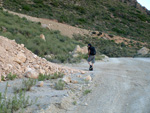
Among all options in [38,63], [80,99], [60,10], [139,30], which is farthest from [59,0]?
[80,99]

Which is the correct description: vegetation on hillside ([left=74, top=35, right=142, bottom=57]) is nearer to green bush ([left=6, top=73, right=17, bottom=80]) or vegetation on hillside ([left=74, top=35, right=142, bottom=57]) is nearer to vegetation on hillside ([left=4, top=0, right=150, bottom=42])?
vegetation on hillside ([left=4, top=0, right=150, bottom=42])

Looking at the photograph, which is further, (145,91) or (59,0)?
(59,0)

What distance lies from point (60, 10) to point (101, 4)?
66.0ft

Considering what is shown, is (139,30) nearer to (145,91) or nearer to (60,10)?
(60,10)

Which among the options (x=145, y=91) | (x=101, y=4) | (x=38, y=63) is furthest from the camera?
Result: (x=101, y=4)

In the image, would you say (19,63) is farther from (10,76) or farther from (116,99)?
(116,99)

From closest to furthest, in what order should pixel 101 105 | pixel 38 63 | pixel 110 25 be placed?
pixel 101 105 → pixel 38 63 → pixel 110 25

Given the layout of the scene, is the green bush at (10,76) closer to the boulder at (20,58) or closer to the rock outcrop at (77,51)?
the boulder at (20,58)

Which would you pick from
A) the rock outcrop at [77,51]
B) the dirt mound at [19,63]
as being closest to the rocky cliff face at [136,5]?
the rock outcrop at [77,51]

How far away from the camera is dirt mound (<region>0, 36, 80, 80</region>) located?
7.04 meters

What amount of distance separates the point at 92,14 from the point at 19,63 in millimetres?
50803

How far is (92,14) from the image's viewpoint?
56531 mm

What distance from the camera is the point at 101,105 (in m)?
4.70

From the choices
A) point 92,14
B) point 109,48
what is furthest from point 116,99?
point 92,14
